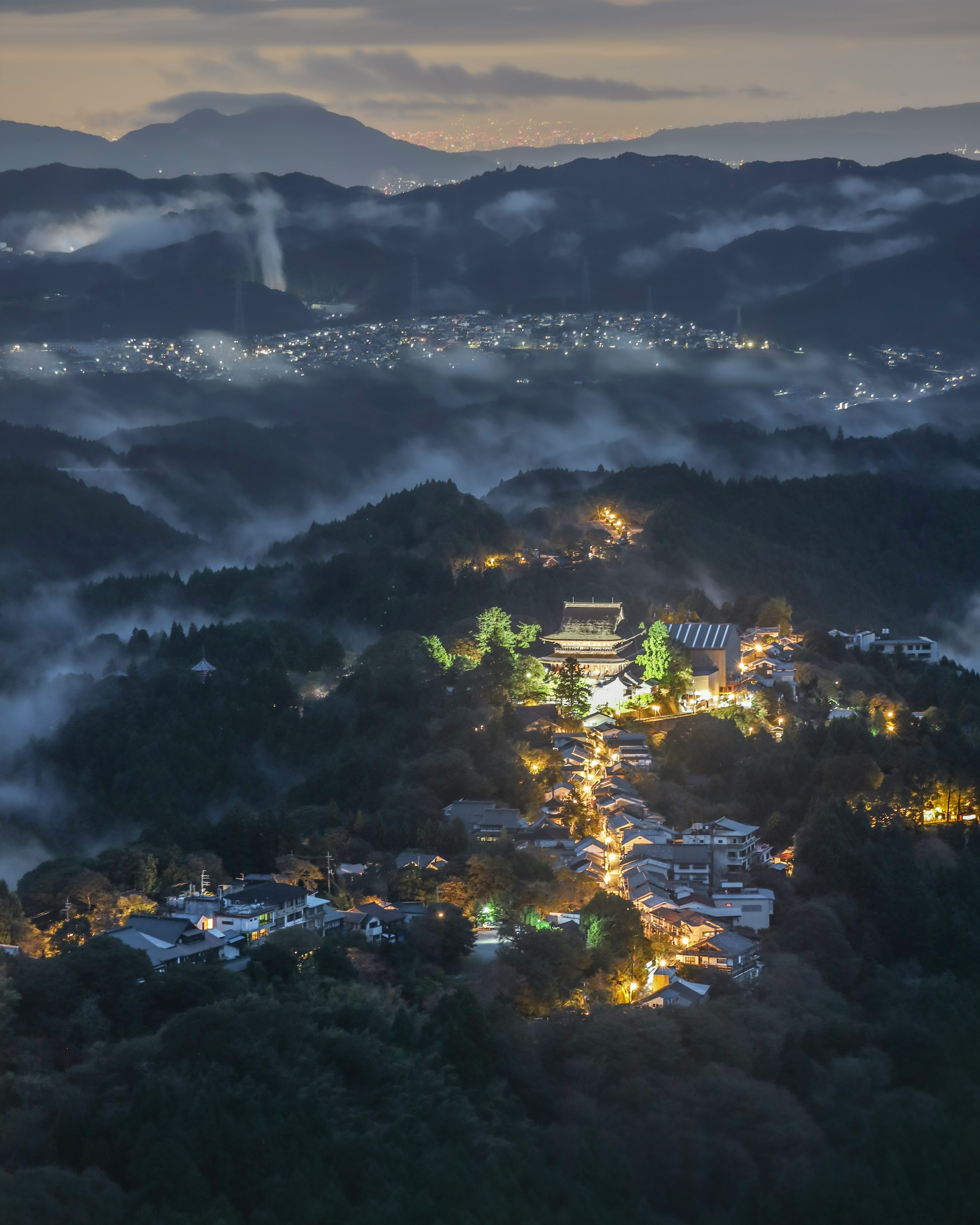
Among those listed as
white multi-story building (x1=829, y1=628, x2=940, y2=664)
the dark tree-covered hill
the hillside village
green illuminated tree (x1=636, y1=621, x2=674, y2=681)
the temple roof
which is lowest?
the dark tree-covered hill

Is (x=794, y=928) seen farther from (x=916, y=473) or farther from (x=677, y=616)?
(x=916, y=473)

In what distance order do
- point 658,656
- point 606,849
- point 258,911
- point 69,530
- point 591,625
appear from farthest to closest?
point 69,530, point 591,625, point 658,656, point 606,849, point 258,911

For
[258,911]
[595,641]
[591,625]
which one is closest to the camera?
[258,911]

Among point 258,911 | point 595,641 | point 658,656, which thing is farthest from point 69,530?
point 258,911

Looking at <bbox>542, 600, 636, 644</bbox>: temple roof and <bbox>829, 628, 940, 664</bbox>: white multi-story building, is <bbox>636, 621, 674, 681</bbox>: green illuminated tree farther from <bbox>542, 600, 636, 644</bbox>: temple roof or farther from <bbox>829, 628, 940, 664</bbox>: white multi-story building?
<bbox>829, 628, 940, 664</bbox>: white multi-story building

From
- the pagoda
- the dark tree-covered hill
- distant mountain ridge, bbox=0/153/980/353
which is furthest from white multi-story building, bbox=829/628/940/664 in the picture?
distant mountain ridge, bbox=0/153/980/353

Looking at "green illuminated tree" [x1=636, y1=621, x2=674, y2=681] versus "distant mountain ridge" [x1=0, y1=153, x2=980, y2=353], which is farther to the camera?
"distant mountain ridge" [x1=0, y1=153, x2=980, y2=353]

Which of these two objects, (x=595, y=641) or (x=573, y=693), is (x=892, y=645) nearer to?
(x=595, y=641)

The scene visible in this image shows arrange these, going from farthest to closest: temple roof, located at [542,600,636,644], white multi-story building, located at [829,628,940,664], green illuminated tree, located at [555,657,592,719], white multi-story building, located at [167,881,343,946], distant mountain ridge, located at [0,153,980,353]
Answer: distant mountain ridge, located at [0,153,980,353], white multi-story building, located at [829,628,940,664], temple roof, located at [542,600,636,644], green illuminated tree, located at [555,657,592,719], white multi-story building, located at [167,881,343,946]
